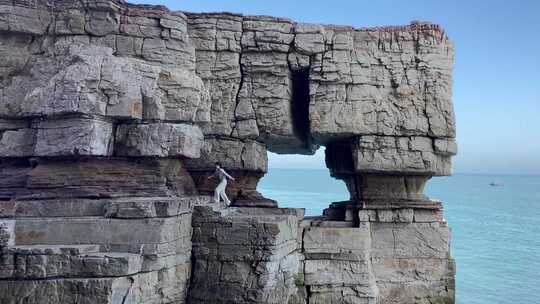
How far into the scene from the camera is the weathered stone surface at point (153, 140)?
11.4m

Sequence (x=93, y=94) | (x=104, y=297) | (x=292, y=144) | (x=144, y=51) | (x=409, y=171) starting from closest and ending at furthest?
(x=104, y=297)
(x=93, y=94)
(x=144, y=51)
(x=409, y=171)
(x=292, y=144)

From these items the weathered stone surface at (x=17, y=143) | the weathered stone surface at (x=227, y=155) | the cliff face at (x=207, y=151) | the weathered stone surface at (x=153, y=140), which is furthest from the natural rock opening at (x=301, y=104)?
the weathered stone surface at (x=17, y=143)

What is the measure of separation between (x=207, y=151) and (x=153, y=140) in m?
2.20

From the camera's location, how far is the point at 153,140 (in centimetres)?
1147

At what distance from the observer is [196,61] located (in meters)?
13.3

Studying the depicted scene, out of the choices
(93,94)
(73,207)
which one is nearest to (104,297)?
(73,207)

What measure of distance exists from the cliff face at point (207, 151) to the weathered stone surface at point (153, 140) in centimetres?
3

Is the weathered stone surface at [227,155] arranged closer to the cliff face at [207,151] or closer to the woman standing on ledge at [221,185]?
the cliff face at [207,151]

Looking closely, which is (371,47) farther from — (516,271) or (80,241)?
(516,271)

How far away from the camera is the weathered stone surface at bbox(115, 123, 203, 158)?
11406 mm

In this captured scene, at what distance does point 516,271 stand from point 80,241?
23.8m

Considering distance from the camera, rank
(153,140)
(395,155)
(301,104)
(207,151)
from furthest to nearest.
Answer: (301,104) → (207,151) → (395,155) → (153,140)

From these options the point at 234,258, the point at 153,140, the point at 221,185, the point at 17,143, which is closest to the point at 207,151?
the point at 221,185

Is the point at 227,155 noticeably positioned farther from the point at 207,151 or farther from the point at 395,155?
the point at 395,155
